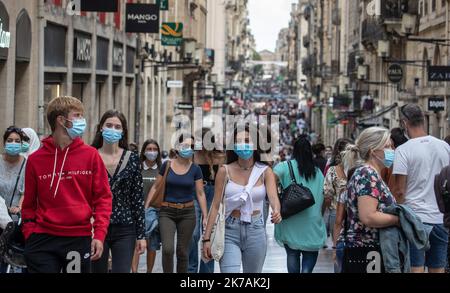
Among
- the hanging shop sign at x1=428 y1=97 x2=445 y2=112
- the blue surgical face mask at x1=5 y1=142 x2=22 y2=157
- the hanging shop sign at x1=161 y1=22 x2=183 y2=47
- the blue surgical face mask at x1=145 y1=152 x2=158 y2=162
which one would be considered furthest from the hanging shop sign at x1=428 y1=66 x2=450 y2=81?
the blue surgical face mask at x1=5 y1=142 x2=22 y2=157

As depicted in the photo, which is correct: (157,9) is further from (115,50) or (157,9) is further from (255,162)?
(255,162)

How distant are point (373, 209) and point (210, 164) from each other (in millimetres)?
6136

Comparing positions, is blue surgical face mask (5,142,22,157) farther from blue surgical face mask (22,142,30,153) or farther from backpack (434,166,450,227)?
backpack (434,166,450,227)

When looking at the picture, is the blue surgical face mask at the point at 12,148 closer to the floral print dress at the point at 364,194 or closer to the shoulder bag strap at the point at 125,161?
the shoulder bag strap at the point at 125,161

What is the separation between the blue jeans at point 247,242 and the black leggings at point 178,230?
105 inches

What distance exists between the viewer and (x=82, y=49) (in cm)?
2634

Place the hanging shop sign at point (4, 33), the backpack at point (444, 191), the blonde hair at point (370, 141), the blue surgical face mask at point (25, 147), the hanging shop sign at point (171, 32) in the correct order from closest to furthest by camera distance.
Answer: the blonde hair at point (370, 141)
the backpack at point (444, 191)
the blue surgical face mask at point (25, 147)
the hanging shop sign at point (4, 33)
the hanging shop sign at point (171, 32)

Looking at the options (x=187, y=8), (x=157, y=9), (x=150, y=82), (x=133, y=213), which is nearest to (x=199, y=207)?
(x=133, y=213)

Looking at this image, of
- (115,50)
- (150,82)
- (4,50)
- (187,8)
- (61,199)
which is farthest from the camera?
(187,8)

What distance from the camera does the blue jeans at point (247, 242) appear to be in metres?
9.35

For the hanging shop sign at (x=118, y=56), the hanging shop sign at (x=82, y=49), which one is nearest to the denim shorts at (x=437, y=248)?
the hanging shop sign at (x=82, y=49)

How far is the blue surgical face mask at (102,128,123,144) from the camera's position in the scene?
8.86m

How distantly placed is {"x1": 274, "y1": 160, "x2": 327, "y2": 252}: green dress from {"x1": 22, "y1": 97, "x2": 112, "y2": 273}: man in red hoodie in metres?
3.43

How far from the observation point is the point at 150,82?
144 ft
